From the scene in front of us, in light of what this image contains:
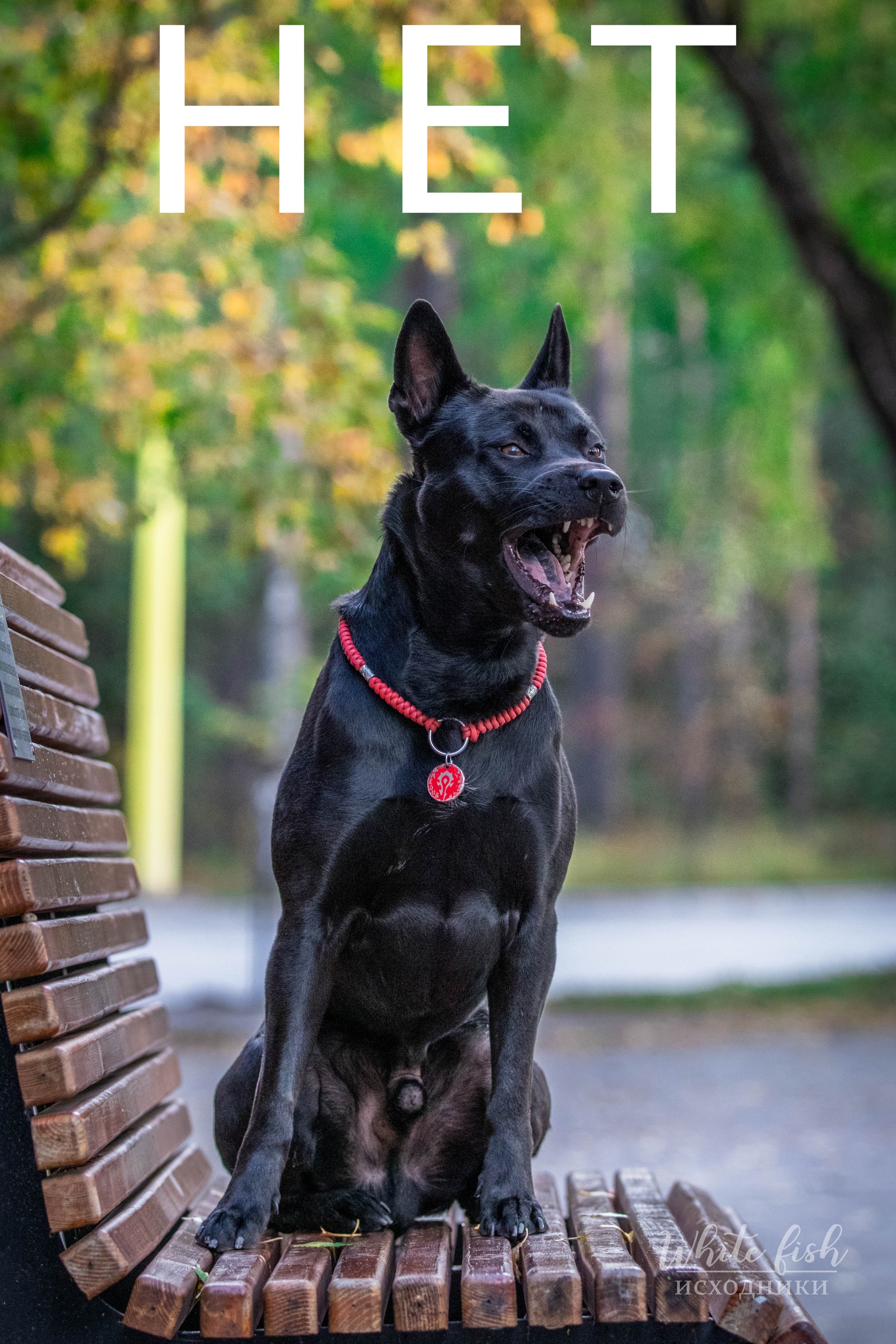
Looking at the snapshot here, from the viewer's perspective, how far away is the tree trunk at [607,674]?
79.8 feet

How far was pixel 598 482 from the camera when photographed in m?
2.69

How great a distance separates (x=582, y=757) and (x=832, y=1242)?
22.9 metres

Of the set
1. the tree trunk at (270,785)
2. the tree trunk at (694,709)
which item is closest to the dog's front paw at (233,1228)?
the tree trunk at (270,785)

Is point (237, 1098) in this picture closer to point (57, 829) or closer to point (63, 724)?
point (57, 829)

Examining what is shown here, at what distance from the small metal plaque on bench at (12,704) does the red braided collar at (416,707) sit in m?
0.61

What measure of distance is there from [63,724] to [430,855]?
0.88 m

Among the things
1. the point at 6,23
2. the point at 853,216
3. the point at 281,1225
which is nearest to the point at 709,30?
the point at 6,23

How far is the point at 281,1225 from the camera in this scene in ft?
9.50

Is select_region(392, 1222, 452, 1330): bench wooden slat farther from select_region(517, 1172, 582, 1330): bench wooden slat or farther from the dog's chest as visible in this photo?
the dog's chest

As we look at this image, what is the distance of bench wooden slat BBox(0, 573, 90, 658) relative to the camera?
295 cm

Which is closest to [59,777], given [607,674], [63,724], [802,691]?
[63,724]

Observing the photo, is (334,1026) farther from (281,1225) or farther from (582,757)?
(582,757)

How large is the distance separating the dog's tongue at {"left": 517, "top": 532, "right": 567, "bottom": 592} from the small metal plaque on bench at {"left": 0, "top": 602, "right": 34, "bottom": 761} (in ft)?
2.99

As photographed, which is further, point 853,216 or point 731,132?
point 731,132
